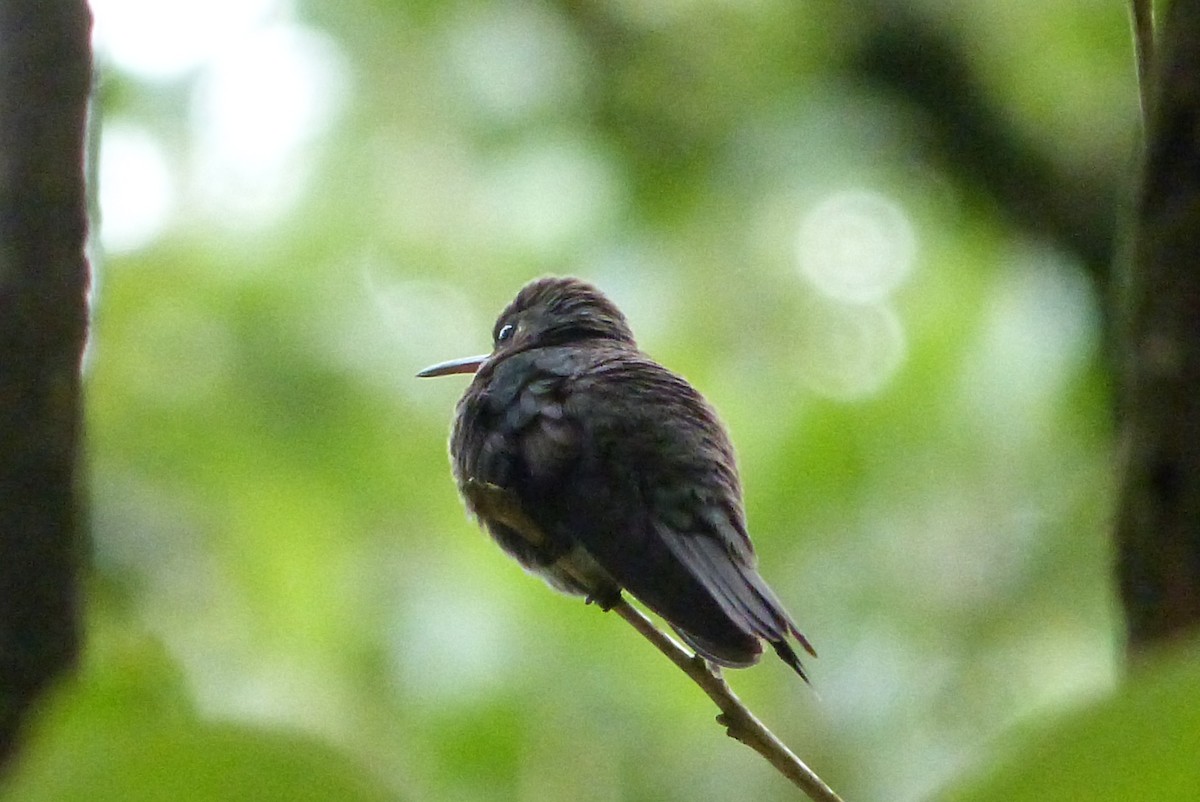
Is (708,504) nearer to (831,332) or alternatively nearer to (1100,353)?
(1100,353)

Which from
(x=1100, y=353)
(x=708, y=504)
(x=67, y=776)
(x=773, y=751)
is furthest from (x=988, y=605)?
(x=67, y=776)

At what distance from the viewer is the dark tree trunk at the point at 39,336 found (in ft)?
2.16

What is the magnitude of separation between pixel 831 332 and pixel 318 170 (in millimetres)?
2496

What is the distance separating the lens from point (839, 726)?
16.9ft

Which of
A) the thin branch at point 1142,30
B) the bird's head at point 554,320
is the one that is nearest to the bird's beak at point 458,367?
the bird's head at point 554,320

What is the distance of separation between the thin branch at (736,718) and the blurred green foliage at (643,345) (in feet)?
8.74

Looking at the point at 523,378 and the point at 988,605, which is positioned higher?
the point at 988,605

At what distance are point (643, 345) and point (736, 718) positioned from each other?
387 centimetres

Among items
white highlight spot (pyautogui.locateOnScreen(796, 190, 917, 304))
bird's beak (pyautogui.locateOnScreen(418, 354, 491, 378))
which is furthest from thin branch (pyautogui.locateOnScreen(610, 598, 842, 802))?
white highlight spot (pyautogui.locateOnScreen(796, 190, 917, 304))

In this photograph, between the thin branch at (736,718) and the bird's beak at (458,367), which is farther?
the bird's beak at (458,367)

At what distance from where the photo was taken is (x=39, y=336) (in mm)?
808

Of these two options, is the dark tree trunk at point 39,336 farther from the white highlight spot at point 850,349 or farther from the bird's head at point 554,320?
the white highlight spot at point 850,349

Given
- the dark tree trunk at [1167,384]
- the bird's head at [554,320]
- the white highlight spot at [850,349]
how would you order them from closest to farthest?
the dark tree trunk at [1167,384] < the bird's head at [554,320] < the white highlight spot at [850,349]

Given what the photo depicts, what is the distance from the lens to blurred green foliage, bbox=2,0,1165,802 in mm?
5102
